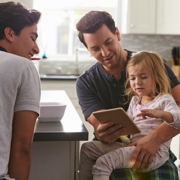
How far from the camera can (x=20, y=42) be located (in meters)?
1.84

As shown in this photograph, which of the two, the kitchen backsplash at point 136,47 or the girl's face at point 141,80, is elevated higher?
the girl's face at point 141,80

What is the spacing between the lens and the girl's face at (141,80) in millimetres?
2307

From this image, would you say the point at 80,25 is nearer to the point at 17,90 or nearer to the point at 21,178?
the point at 17,90

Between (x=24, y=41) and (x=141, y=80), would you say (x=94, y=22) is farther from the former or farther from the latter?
(x=24, y=41)

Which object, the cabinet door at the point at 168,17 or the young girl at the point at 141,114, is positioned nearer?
the young girl at the point at 141,114

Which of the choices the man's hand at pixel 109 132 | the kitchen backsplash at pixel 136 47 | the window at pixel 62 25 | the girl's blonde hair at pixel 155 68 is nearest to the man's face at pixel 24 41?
the man's hand at pixel 109 132

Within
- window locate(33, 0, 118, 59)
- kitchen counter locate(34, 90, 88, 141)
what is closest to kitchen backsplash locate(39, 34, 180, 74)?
window locate(33, 0, 118, 59)

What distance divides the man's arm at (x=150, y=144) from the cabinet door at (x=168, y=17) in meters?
3.17

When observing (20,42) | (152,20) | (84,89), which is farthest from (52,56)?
(20,42)

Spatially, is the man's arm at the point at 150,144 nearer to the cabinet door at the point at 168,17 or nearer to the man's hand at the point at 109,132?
the man's hand at the point at 109,132

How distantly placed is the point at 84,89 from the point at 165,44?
352cm

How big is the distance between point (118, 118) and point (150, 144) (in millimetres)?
276

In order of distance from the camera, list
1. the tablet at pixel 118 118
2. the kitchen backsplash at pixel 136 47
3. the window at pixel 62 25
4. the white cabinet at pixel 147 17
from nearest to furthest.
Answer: the tablet at pixel 118 118 → the white cabinet at pixel 147 17 → the kitchen backsplash at pixel 136 47 → the window at pixel 62 25

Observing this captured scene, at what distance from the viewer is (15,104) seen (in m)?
1.69
